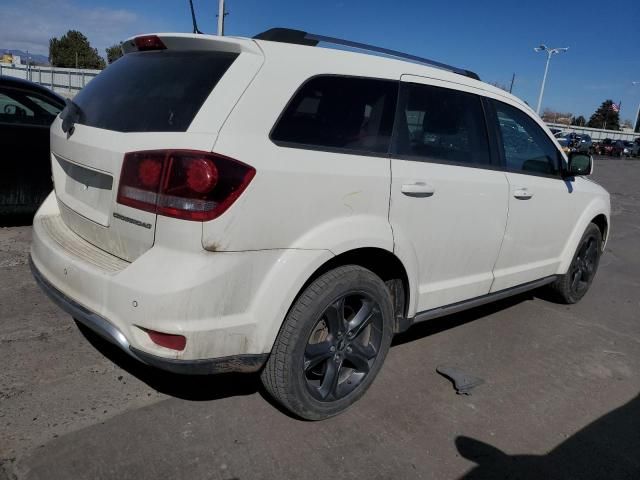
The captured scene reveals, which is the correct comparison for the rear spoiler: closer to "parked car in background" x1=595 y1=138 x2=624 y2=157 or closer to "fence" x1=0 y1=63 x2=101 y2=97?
"fence" x1=0 y1=63 x2=101 y2=97

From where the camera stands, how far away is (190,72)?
239 cm

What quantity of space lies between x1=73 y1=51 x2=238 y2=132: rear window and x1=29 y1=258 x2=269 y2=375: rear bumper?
0.85 meters

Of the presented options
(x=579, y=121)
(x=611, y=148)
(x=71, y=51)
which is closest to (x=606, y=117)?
(x=579, y=121)

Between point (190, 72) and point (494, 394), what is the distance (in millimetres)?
2508

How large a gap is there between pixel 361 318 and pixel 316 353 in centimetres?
34

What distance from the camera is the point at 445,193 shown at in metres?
3.00

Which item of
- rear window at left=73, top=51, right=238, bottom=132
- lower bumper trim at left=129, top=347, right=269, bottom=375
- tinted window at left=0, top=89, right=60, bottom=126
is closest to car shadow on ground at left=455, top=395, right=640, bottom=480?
lower bumper trim at left=129, top=347, right=269, bottom=375

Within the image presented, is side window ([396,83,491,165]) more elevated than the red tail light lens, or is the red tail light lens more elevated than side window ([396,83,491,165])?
side window ([396,83,491,165])

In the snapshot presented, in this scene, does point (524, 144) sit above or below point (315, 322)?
above

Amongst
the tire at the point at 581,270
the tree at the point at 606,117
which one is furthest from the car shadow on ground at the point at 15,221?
the tree at the point at 606,117

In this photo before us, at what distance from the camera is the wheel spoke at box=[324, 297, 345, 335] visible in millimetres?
2609

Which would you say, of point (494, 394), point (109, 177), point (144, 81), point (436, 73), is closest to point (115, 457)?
point (109, 177)

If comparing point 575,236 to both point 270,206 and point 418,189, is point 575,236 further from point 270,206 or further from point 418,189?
point 270,206

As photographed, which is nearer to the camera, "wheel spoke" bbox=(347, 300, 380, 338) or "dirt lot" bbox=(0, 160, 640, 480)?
"dirt lot" bbox=(0, 160, 640, 480)
